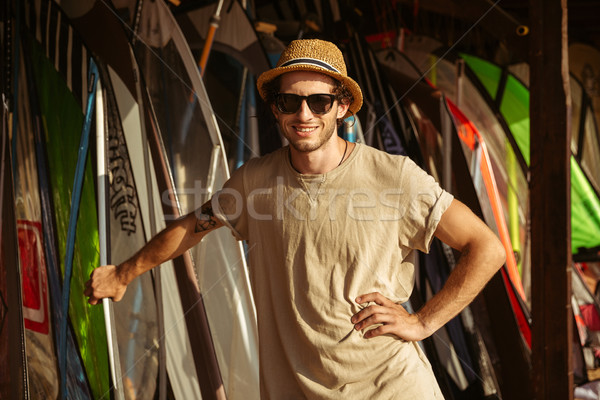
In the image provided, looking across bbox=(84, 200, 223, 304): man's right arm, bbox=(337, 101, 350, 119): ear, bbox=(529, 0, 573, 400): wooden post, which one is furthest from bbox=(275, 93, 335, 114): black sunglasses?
bbox=(529, 0, 573, 400): wooden post

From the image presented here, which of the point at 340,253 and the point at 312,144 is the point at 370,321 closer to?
the point at 340,253

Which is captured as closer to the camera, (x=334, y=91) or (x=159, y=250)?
(x=334, y=91)

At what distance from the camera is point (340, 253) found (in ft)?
6.00

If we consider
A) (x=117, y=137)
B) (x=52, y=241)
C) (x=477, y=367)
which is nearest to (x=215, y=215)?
(x=117, y=137)

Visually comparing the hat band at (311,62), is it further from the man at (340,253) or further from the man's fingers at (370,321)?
the man's fingers at (370,321)

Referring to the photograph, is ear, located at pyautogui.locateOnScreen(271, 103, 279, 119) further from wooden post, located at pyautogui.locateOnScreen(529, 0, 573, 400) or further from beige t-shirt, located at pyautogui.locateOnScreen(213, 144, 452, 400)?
wooden post, located at pyautogui.locateOnScreen(529, 0, 573, 400)

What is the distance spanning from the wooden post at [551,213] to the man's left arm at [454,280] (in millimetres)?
1342

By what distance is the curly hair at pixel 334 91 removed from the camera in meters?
1.92

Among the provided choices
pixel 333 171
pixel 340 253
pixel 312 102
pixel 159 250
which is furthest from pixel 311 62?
pixel 159 250

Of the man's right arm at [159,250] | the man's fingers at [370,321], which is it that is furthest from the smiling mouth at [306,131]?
the man's fingers at [370,321]

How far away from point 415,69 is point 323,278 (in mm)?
3348

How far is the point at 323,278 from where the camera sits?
5.99 feet

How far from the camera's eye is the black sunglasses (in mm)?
1856

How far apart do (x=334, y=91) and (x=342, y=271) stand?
0.59 m
